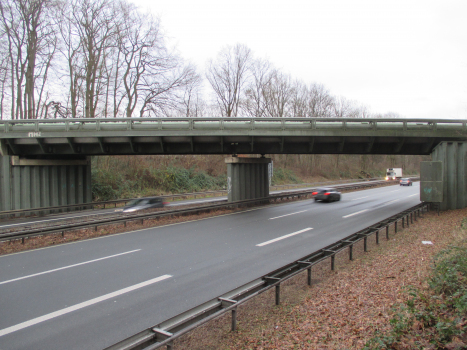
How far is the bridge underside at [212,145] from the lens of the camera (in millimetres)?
20750

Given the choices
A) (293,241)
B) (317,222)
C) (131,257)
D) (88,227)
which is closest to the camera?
(131,257)

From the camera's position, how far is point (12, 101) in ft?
89.1

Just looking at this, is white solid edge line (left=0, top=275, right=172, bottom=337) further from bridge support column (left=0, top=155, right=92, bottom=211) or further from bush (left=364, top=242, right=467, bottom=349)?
bridge support column (left=0, top=155, right=92, bottom=211)

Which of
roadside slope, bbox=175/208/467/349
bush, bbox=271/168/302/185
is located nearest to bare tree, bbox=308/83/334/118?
bush, bbox=271/168/302/185

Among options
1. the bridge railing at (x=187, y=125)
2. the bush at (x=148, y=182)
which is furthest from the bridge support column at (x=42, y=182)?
the bush at (x=148, y=182)

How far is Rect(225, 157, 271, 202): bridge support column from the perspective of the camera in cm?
2381

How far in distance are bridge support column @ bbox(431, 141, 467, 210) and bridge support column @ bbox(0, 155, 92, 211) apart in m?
26.5

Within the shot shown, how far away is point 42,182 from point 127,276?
17490mm

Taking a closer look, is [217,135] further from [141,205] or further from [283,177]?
[283,177]

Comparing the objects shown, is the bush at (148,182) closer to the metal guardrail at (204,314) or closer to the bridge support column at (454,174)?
the bridge support column at (454,174)

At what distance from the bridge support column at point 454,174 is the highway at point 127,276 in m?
9.65

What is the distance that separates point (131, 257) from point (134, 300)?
146 inches

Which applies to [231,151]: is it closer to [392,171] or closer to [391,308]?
Result: [391,308]

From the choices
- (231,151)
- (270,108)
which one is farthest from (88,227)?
(270,108)
